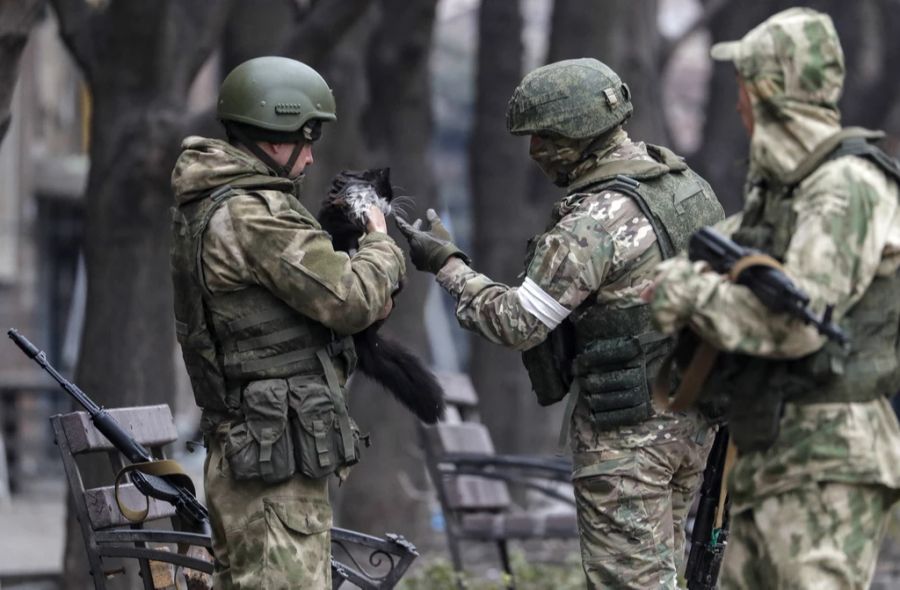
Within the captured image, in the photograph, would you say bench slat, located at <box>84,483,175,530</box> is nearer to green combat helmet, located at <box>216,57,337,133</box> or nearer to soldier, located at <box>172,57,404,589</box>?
soldier, located at <box>172,57,404,589</box>

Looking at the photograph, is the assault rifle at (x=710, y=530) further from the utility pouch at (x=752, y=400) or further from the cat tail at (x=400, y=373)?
the utility pouch at (x=752, y=400)

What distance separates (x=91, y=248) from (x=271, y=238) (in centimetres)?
411

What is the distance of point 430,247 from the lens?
5852 mm

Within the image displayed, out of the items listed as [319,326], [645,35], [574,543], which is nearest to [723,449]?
[319,326]

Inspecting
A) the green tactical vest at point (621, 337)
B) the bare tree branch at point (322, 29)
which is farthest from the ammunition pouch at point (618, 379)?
the bare tree branch at point (322, 29)

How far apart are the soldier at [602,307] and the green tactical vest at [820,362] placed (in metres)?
1.06

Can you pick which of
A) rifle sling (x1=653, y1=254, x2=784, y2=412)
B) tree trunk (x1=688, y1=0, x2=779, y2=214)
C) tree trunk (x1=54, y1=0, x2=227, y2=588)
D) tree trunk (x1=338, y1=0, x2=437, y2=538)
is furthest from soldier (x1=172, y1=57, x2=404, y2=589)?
tree trunk (x1=688, y1=0, x2=779, y2=214)

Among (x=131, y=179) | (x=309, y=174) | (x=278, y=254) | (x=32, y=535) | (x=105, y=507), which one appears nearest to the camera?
(x=278, y=254)

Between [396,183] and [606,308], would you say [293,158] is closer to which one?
[606,308]

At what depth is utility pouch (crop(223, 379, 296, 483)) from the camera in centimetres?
535

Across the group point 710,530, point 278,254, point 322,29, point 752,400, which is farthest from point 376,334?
point 322,29

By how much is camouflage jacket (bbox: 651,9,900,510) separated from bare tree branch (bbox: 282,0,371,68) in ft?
15.9

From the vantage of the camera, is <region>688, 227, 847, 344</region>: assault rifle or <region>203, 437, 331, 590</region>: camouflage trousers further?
<region>203, 437, 331, 590</region>: camouflage trousers

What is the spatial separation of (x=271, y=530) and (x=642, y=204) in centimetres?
156
